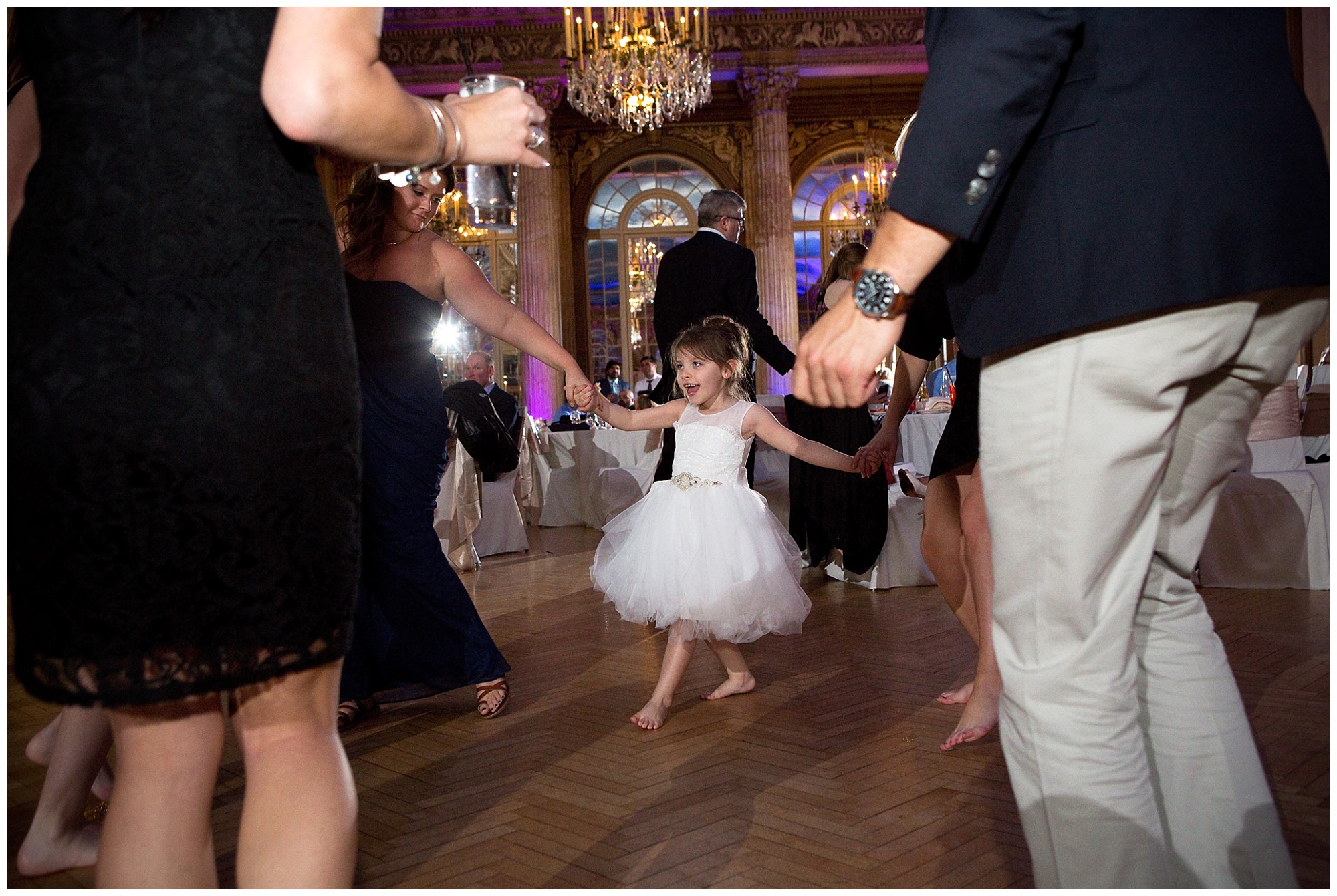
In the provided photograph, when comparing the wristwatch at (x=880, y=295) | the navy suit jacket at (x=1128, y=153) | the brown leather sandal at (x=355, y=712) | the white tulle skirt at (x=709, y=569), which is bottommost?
the brown leather sandal at (x=355, y=712)

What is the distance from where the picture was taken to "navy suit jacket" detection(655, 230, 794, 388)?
4.40 meters

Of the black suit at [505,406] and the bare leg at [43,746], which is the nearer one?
the bare leg at [43,746]

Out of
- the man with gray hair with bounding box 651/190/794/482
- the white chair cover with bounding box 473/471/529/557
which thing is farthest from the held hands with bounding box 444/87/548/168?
the white chair cover with bounding box 473/471/529/557

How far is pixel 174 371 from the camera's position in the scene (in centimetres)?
97

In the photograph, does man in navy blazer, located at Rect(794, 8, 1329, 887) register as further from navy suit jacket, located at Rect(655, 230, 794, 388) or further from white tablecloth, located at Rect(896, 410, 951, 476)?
white tablecloth, located at Rect(896, 410, 951, 476)

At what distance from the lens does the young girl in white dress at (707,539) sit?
2.72 m

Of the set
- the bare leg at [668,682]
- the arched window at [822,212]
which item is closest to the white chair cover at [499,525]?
the bare leg at [668,682]

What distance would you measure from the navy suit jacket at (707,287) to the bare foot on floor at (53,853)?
2.89 m

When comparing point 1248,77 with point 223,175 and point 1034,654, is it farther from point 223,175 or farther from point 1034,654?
point 223,175

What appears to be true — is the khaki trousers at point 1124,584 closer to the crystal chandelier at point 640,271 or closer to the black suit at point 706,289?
the black suit at point 706,289

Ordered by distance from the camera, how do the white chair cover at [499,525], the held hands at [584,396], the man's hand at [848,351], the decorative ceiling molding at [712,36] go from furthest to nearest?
the decorative ceiling molding at [712,36] < the white chair cover at [499,525] < the held hands at [584,396] < the man's hand at [848,351]

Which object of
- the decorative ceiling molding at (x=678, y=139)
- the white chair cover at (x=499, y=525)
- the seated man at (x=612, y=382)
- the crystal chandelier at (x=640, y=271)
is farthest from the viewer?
the crystal chandelier at (x=640, y=271)

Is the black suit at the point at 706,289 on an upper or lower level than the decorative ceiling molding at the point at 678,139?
lower

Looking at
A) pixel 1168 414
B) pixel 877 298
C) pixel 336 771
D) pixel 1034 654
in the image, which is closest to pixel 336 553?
pixel 336 771
